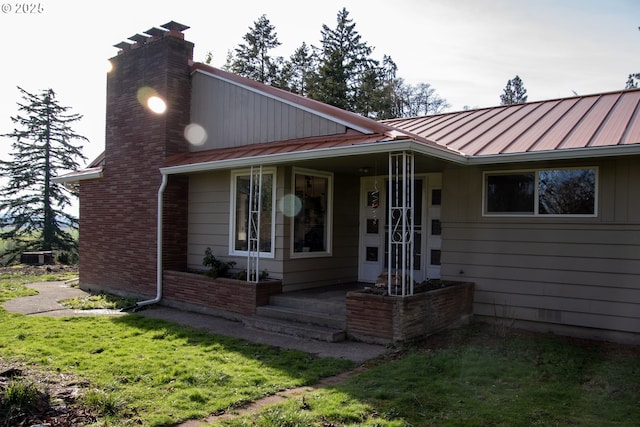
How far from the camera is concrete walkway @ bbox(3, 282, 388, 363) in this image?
6410 mm

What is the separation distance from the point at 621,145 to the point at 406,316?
11.3 feet

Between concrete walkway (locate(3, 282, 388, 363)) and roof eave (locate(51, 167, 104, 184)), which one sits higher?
roof eave (locate(51, 167, 104, 184))

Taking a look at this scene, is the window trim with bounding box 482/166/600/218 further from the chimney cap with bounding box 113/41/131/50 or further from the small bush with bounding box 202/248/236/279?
the chimney cap with bounding box 113/41/131/50

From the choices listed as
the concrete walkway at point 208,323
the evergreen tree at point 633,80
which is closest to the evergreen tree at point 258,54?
the evergreen tree at point 633,80

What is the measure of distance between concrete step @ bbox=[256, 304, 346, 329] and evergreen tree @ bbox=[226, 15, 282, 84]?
2580 cm

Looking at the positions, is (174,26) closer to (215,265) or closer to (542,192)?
(215,265)

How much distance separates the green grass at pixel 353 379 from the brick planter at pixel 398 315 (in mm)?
303

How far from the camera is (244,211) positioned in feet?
31.3

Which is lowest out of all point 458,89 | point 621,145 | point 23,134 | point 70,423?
point 70,423

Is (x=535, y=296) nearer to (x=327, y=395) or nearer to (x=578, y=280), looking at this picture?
(x=578, y=280)

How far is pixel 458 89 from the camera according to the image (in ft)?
112

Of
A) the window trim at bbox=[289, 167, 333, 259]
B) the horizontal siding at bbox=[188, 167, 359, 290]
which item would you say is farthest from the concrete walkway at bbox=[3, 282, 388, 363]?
the window trim at bbox=[289, 167, 333, 259]

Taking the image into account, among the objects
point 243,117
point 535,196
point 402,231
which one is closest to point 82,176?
point 243,117

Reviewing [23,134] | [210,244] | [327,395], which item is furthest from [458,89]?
[327,395]
